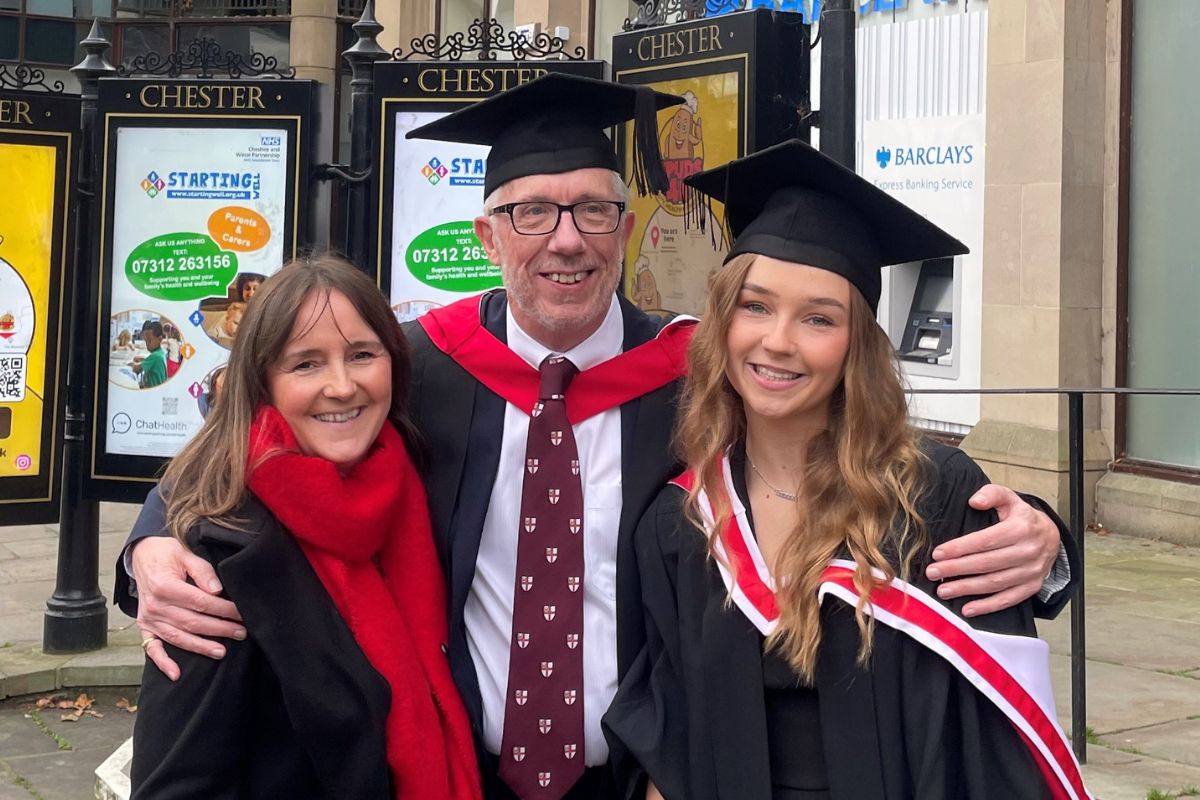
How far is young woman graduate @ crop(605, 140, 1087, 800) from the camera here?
250 centimetres

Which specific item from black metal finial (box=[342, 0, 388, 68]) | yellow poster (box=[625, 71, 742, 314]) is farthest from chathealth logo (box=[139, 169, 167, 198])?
yellow poster (box=[625, 71, 742, 314])

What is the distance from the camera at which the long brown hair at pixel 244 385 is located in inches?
104

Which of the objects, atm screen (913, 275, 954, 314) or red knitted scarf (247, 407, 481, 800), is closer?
red knitted scarf (247, 407, 481, 800)

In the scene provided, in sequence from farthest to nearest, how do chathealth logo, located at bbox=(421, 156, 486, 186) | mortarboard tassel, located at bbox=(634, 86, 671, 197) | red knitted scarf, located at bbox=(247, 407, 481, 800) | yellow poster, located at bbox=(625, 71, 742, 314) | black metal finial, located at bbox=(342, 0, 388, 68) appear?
black metal finial, located at bbox=(342, 0, 388, 68), chathealth logo, located at bbox=(421, 156, 486, 186), yellow poster, located at bbox=(625, 71, 742, 314), mortarboard tassel, located at bbox=(634, 86, 671, 197), red knitted scarf, located at bbox=(247, 407, 481, 800)

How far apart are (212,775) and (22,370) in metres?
4.83

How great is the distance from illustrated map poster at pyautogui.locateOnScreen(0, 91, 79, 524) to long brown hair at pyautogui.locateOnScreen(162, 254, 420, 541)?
438cm

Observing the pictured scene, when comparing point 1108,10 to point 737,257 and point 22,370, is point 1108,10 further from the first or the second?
point 737,257

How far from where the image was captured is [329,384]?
2.73m

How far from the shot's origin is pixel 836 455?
8.77 ft

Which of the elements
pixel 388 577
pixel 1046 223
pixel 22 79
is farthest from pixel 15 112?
pixel 1046 223

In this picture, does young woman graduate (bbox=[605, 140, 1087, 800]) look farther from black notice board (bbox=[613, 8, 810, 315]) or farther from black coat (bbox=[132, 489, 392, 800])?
black notice board (bbox=[613, 8, 810, 315])

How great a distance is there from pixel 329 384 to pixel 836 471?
0.90 meters

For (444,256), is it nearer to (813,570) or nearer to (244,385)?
(244,385)

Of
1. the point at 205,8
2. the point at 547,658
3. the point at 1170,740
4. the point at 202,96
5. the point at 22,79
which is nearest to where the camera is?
the point at 547,658
